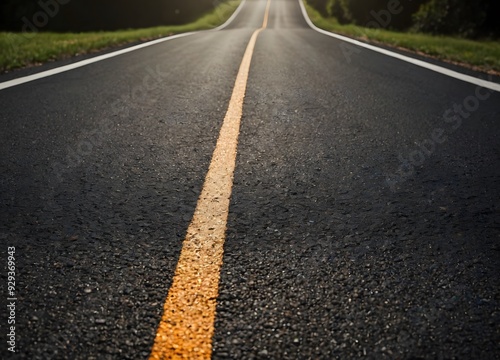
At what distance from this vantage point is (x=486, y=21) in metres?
18.0

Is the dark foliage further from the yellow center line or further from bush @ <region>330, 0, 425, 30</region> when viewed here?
the yellow center line

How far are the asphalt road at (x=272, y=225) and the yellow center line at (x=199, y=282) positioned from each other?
0.12 ft

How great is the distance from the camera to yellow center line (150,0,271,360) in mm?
1227

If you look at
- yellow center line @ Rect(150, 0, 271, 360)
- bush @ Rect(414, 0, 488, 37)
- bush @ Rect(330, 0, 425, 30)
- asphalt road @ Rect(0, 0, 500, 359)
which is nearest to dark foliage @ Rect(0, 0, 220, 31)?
bush @ Rect(330, 0, 425, 30)

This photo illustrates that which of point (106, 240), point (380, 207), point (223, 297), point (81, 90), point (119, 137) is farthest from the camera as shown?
point (81, 90)

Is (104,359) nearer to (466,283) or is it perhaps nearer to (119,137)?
(466,283)

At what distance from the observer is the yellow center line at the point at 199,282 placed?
1227mm

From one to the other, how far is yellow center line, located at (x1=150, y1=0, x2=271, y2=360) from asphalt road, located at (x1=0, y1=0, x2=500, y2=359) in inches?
1.5

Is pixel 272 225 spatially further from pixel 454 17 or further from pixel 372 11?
pixel 372 11

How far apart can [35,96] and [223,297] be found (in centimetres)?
380

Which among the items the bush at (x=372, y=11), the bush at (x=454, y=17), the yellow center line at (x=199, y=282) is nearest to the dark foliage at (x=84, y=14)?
the bush at (x=372, y=11)

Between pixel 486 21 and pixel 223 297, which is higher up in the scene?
pixel 223 297

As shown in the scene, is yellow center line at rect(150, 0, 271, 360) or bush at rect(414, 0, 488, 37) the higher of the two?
yellow center line at rect(150, 0, 271, 360)

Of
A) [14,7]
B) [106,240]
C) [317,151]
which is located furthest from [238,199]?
[14,7]
